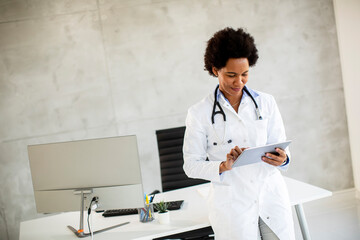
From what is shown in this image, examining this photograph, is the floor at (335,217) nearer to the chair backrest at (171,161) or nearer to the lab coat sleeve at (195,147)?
the chair backrest at (171,161)

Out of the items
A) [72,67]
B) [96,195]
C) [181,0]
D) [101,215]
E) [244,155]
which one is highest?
[181,0]

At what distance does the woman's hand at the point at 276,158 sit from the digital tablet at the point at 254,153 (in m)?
0.02

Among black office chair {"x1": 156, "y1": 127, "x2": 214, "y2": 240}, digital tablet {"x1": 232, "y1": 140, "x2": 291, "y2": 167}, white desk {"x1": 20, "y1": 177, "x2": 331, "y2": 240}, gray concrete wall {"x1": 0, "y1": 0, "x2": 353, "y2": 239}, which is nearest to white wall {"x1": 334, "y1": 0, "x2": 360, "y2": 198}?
gray concrete wall {"x1": 0, "y1": 0, "x2": 353, "y2": 239}

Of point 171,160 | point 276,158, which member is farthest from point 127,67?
point 276,158

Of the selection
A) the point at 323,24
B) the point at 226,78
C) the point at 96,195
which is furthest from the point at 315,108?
the point at 96,195

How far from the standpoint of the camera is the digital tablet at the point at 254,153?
160cm

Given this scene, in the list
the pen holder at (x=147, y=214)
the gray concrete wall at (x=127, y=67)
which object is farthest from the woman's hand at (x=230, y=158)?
the gray concrete wall at (x=127, y=67)

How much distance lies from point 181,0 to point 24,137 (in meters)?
2.21

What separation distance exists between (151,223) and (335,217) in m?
2.47

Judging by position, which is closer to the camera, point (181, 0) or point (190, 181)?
point (190, 181)

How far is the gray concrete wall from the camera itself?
3703mm

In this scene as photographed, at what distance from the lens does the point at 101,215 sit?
2402mm

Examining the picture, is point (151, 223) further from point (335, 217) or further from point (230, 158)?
point (335, 217)

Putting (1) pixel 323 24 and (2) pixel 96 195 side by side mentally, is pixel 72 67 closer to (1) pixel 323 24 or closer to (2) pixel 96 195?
(2) pixel 96 195
